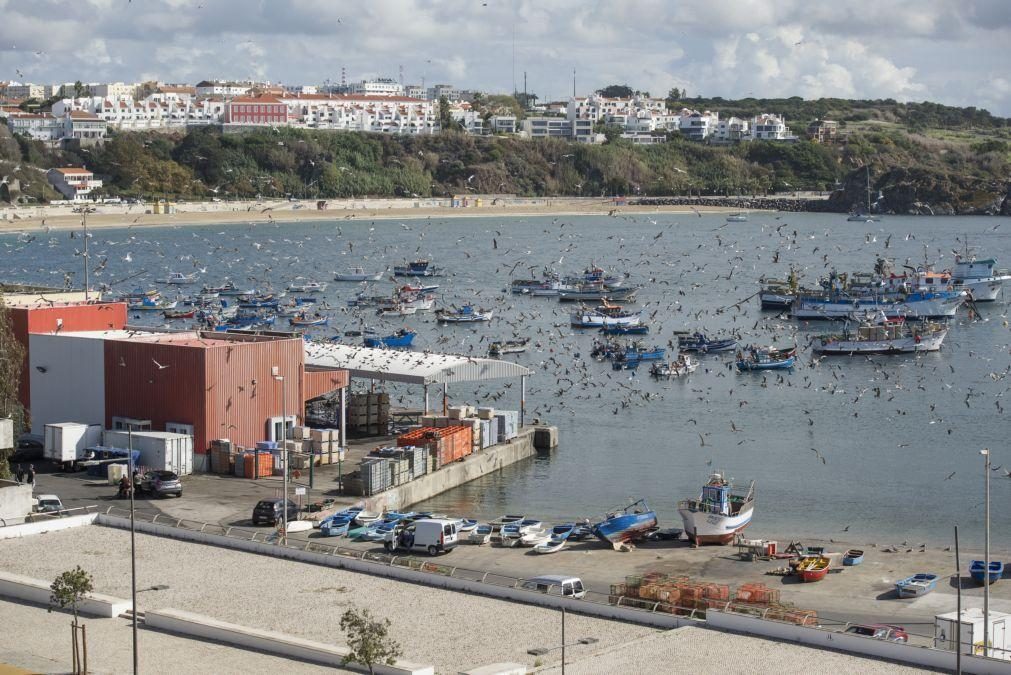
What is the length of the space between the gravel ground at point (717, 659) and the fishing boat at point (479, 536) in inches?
289

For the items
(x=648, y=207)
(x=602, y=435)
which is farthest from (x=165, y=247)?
(x=602, y=435)

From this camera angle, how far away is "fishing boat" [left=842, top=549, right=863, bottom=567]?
76.4ft

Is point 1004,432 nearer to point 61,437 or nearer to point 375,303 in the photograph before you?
point 61,437

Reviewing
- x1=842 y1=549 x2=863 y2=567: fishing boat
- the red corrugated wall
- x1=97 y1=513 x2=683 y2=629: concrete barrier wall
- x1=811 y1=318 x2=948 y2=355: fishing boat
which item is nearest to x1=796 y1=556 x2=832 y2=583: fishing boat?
x1=842 y1=549 x2=863 y2=567: fishing boat

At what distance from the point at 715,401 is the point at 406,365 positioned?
1456cm

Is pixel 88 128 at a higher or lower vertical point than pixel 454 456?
higher

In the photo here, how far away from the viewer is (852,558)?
922 inches

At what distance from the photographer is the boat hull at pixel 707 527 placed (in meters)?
24.5

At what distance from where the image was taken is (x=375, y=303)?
68.8 metres

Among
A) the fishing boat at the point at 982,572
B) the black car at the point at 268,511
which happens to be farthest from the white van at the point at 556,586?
the fishing boat at the point at 982,572

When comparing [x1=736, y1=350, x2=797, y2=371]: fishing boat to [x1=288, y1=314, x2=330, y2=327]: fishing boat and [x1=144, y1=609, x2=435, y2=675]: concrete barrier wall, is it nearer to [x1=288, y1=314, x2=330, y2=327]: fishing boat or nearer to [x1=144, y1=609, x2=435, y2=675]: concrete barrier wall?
[x1=288, y1=314, x2=330, y2=327]: fishing boat

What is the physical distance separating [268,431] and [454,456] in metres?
3.83

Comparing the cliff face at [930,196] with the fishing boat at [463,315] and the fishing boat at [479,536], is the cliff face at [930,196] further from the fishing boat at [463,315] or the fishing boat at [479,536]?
the fishing boat at [479,536]

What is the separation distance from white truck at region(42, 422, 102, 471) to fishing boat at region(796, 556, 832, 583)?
43.2ft
